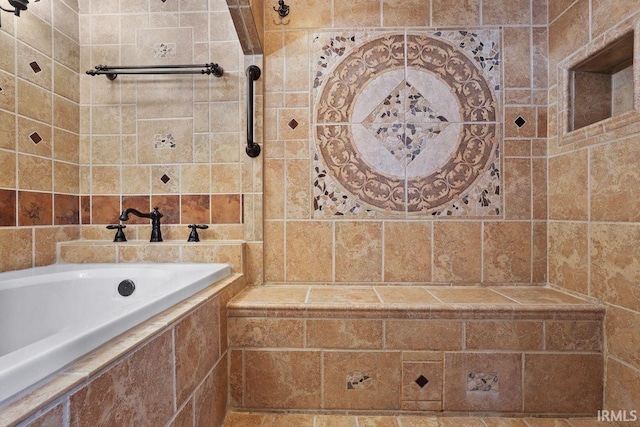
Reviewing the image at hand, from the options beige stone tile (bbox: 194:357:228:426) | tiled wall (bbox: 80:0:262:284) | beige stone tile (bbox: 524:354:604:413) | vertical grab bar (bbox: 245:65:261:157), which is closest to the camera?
beige stone tile (bbox: 194:357:228:426)

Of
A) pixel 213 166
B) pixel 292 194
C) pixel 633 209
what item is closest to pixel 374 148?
pixel 292 194

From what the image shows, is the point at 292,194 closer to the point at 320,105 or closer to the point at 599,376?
the point at 320,105

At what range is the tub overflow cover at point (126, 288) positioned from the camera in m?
1.28

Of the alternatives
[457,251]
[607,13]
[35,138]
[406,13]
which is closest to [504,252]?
[457,251]

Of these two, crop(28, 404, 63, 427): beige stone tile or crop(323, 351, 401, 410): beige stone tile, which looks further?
crop(323, 351, 401, 410): beige stone tile

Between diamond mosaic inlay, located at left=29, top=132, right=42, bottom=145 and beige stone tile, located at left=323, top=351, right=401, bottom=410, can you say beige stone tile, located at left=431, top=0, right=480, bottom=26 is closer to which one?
beige stone tile, located at left=323, top=351, right=401, bottom=410

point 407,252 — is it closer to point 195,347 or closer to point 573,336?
point 573,336

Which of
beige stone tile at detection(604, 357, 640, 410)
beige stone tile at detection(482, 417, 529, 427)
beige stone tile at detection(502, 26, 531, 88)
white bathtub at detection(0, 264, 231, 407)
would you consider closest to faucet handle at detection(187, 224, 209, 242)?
white bathtub at detection(0, 264, 231, 407)

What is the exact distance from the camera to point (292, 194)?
157 cm

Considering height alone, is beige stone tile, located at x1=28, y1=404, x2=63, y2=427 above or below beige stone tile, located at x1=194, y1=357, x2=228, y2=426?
above

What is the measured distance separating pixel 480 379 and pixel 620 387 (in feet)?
1.60

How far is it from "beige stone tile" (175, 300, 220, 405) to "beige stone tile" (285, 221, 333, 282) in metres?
0.51

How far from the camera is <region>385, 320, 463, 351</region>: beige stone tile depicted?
120cm

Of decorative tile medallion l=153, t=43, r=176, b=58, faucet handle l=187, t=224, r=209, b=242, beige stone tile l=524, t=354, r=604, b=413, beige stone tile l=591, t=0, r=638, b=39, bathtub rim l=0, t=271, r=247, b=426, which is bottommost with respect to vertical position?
beige stone tile l=524, t=354, r=604, b=413
